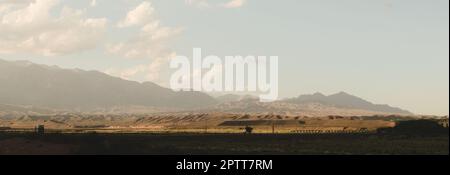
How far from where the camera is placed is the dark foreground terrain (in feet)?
211

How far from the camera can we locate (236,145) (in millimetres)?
74938

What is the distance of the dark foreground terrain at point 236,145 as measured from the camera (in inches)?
2527
